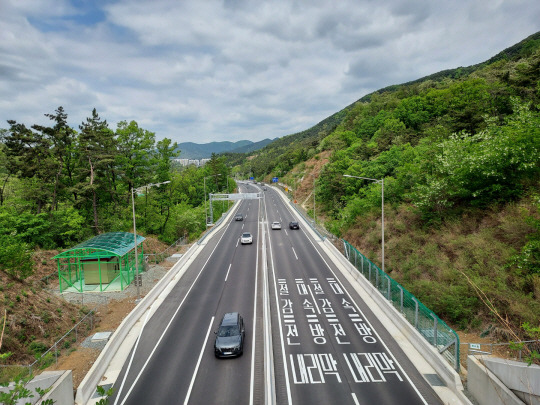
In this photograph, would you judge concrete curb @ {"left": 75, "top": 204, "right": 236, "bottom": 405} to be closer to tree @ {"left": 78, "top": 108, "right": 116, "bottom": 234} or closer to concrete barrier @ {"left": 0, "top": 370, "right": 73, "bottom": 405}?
concrete barrier @ {"left": 0, "top": 370, "right": 73, "bottom": 405}

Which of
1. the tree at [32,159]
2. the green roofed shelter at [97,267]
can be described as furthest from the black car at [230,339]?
the tree at [32,159]

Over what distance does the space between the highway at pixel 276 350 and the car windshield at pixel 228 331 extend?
3.26 feet

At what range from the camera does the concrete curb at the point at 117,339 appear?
1256 cm

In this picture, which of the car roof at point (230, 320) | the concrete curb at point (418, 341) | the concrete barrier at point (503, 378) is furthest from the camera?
the car roof at point (230, 320)

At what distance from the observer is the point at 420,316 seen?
15.6 metres

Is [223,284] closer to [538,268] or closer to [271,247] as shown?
[271,247]

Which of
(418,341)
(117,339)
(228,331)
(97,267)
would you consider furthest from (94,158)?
(418,341)

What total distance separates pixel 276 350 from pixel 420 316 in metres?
7.18

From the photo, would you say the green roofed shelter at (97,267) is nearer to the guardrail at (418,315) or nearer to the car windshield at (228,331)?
the car windshield at (228,331)

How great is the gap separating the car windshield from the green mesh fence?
29.2ft

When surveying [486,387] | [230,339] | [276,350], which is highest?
A: [486,387]

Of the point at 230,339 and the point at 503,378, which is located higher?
the point at 503,378

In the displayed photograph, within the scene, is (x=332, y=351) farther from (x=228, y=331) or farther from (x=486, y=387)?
(x=486, y=387)

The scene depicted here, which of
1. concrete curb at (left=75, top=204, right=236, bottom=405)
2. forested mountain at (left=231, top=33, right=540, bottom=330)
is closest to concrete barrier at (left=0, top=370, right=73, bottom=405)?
concrete curb at (left=75, top=204, right=236, bottom=405)
